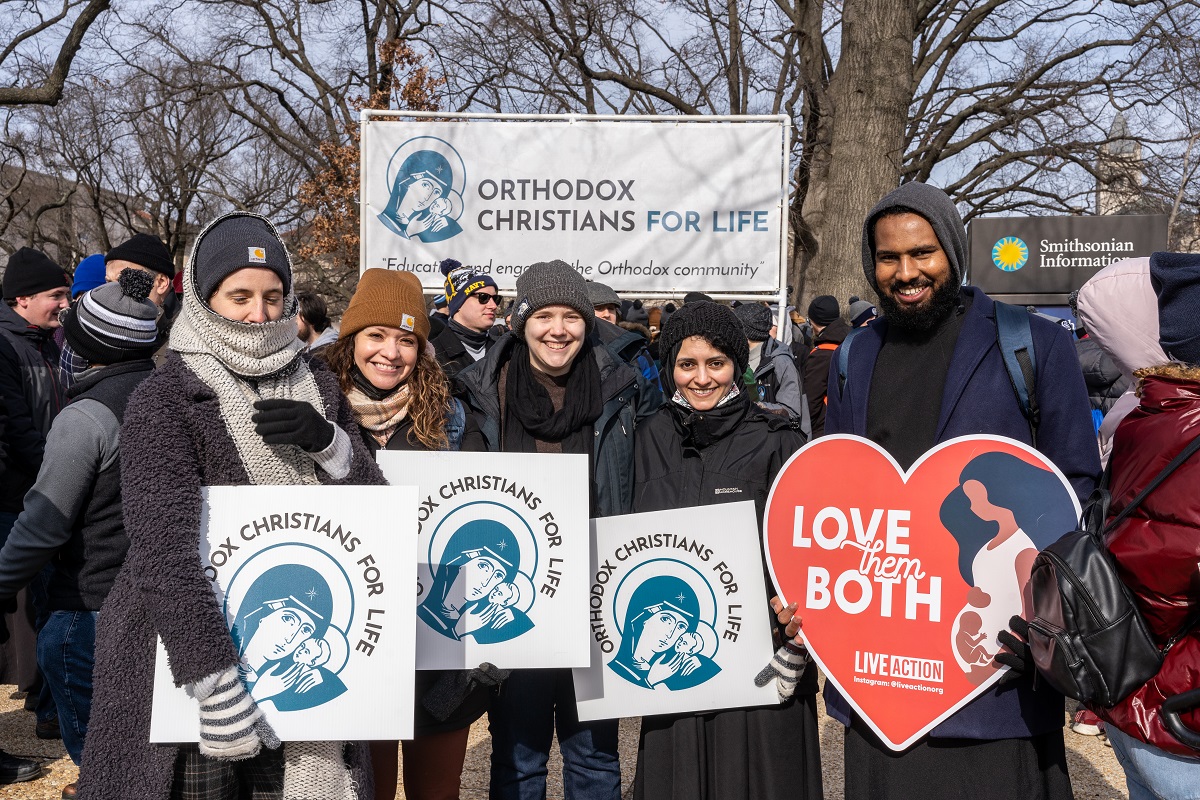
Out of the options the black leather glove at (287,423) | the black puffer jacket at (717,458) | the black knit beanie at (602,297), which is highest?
the black knit beanie at (602,297)

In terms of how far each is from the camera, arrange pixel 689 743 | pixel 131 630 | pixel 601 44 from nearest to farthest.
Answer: pixel 131 630 → pixel 689 743 → pixel 601 44

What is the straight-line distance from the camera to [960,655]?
248 cm

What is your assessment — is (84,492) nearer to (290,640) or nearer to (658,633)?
(290,640)

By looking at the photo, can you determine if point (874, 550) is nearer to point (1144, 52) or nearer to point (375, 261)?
point (375, 261)

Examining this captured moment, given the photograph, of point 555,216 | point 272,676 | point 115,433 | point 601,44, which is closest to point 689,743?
point 272,676

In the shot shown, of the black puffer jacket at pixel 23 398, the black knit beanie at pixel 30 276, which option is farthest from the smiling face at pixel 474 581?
the black knit beanie at pixel 30 276

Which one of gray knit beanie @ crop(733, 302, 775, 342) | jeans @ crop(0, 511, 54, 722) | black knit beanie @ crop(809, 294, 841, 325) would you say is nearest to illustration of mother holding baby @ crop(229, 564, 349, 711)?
jeans @ crop(0, 511, 54, 722)

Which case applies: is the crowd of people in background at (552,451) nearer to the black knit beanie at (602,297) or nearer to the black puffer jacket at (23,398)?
the black puffer jacket at (23,398)

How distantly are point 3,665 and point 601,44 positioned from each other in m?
20.4

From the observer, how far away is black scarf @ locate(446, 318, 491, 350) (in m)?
5.46

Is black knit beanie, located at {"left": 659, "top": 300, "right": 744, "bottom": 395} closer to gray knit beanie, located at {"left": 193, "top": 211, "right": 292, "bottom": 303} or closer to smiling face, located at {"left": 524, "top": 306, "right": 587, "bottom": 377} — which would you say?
smiling face, located at {"left": 524, "top": 306, "right": 587, "bottom": 377}

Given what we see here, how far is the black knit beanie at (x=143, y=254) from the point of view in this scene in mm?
5492

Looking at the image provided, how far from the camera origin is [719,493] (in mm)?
3002

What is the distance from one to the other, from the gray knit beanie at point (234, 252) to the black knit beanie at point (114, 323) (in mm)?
1077
